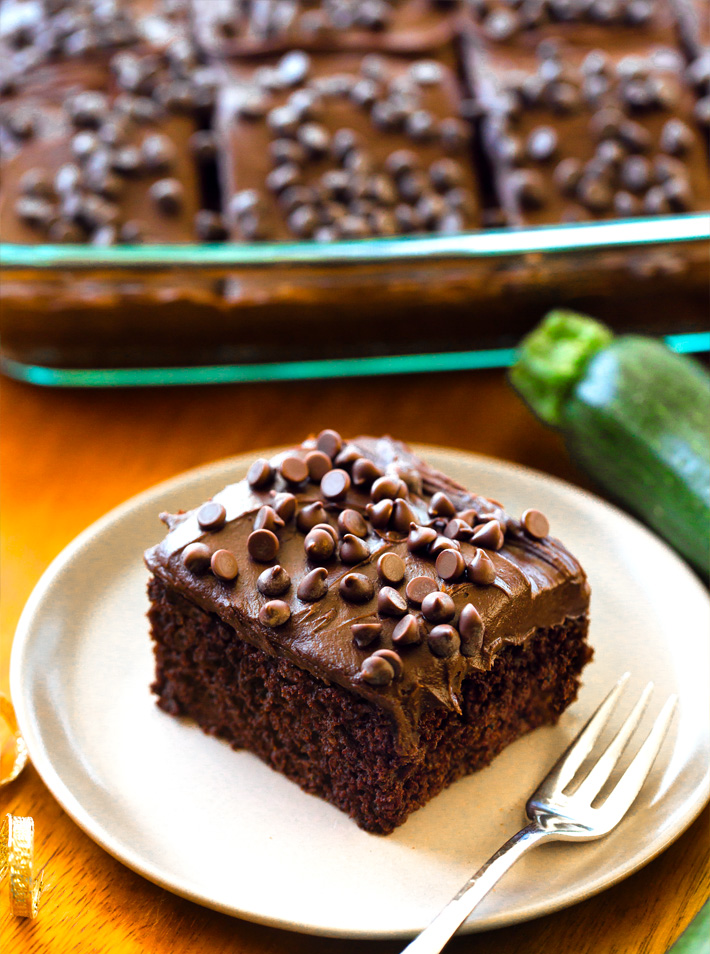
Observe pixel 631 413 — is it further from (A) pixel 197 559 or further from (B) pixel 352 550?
(A) pixel 197 559

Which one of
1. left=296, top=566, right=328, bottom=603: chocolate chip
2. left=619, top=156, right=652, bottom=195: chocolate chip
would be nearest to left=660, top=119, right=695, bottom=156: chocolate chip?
left=619, top=156, right=652, bottom=195: chocolate chip

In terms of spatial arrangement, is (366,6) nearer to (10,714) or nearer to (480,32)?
(480,32)

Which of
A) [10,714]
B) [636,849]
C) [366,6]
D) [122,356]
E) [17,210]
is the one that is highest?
[366,6]

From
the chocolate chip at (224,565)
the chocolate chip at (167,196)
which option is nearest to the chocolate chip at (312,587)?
the chocolate chip at (224,565)

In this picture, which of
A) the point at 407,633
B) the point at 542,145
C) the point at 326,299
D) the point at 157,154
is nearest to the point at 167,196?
the point at 157,154

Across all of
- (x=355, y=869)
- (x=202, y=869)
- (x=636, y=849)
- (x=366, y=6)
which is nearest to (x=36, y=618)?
(x=202, y=869)

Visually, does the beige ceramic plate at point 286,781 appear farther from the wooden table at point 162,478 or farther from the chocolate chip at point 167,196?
the chocolate chip at point 167,196

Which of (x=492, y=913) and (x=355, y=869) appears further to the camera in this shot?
(x=355, y=869)
